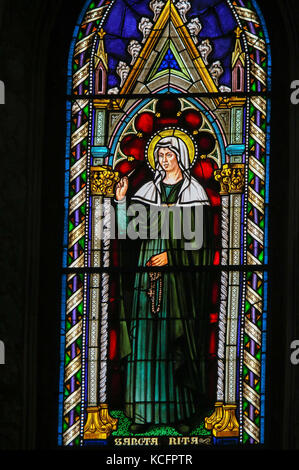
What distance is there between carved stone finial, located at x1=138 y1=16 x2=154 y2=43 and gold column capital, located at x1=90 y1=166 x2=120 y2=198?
0.98 m

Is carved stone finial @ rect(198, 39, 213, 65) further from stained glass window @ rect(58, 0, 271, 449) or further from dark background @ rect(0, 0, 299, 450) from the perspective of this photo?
dark background @ rect(0, 0, 299, 450)

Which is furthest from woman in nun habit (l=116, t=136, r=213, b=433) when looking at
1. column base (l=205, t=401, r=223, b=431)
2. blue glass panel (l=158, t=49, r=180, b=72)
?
blue glass panel (l=158, t=49, r=180, b=72)

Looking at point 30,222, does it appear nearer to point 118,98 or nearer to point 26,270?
point 26,270

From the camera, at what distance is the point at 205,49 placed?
1177 centimetres

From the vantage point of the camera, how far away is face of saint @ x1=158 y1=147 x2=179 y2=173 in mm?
11570

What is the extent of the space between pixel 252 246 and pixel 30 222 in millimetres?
1466

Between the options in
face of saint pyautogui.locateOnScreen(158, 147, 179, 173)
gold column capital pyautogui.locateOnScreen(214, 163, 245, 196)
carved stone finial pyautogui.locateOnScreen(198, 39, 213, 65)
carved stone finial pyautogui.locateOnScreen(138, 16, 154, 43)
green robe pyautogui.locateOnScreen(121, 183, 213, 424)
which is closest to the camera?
green robe pyautogui.locateOnScreen(121, 183, 213, 424)

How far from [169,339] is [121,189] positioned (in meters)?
1.09

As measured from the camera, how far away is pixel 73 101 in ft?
38.6

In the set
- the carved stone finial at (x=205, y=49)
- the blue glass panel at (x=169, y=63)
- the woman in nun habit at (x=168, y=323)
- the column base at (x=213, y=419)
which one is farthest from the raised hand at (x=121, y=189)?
the column base at (x=213, y=419)

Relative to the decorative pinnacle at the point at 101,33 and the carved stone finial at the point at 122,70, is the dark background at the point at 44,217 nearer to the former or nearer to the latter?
the decorative pinnacle at the point at 101,33

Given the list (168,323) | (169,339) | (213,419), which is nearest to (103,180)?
(168,323)

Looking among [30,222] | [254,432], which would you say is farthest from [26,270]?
[254,432]

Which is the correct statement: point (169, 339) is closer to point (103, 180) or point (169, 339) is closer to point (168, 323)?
point (168, 323)
